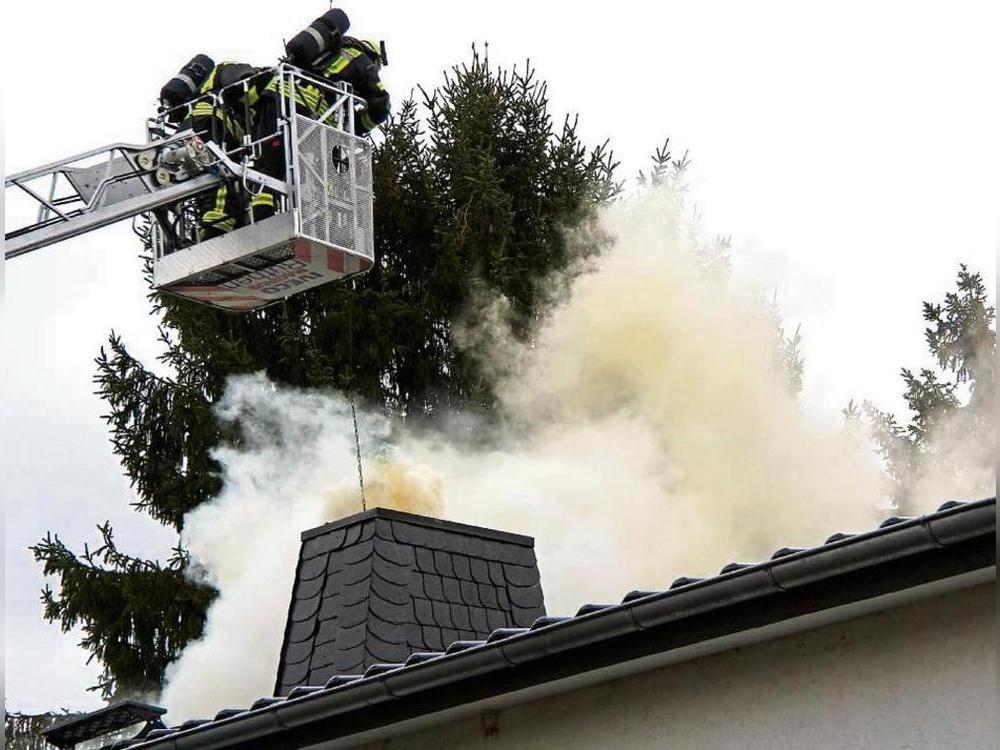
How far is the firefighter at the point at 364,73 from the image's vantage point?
11.3 metres

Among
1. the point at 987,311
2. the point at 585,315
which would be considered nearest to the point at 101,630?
the point at 585,315

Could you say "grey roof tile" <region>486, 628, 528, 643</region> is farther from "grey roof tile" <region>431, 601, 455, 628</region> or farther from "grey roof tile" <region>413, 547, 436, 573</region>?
"grey roof tile" <region>413, 547, 436, 573</region>

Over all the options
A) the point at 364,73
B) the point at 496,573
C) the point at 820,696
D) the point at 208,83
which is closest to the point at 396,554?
the point at 496,573

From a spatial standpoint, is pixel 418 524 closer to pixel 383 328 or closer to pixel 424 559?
pixel 424 559

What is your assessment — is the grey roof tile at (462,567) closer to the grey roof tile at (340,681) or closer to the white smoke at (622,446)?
the grey roof tile at (340,681)

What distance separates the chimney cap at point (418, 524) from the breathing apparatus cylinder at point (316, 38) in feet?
8.61

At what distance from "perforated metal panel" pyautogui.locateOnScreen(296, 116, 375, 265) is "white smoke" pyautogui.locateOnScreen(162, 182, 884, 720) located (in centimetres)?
1077

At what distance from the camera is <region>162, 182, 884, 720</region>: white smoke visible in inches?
866

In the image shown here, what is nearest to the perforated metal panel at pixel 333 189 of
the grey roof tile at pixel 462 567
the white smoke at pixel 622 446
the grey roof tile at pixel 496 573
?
the grey roof tile at pixel 462 567

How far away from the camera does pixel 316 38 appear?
11.0 metres

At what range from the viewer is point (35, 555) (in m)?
22.3

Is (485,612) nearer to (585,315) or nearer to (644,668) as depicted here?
(644,668)

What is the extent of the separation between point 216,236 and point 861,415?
1396cm

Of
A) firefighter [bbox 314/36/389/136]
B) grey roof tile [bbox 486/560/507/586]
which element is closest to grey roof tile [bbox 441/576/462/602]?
grey roof tile [bbox 486/560/507/586]
